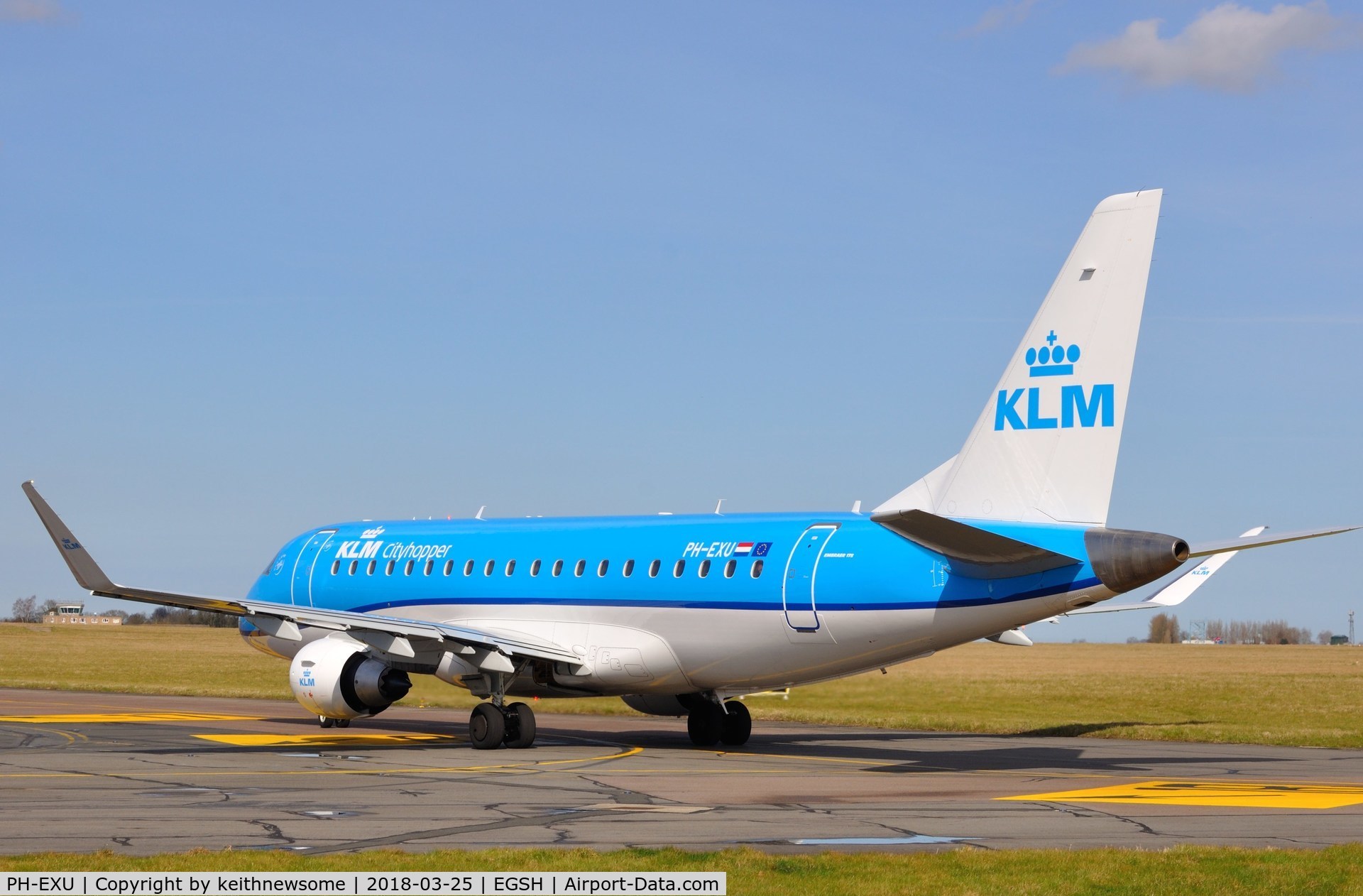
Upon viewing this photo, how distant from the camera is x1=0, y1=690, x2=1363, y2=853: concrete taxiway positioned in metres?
15.1

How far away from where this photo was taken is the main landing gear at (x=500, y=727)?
27.3m

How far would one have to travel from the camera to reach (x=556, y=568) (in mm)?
29219

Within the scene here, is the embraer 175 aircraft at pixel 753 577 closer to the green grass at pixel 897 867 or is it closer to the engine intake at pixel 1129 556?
the engine intake at pixel 1129 556

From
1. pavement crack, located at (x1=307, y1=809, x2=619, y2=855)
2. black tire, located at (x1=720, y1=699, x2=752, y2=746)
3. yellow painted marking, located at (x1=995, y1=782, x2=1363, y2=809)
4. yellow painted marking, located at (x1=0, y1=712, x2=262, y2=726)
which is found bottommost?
pavement crack, located at (x1=307, y1=809, x2=619, y2=855)

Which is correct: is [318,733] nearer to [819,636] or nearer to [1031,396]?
[819,636]

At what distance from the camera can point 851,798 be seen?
62.4ft

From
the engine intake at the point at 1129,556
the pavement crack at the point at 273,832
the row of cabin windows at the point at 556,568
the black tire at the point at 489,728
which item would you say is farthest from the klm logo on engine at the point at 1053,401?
the pavement crack at the point at 273,832

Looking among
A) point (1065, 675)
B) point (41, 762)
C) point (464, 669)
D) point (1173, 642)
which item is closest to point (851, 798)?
point (464, 669)

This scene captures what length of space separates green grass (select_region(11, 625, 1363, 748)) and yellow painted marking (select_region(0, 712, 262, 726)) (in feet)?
15.9

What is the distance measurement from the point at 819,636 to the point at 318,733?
1241 cm

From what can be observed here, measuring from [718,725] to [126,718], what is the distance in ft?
48.3

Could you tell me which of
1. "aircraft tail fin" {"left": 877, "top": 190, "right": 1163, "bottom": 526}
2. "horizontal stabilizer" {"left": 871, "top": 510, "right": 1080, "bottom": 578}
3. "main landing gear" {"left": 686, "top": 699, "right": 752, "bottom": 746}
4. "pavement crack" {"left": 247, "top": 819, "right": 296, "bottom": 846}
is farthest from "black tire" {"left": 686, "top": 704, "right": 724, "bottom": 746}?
"pavement crack" {"left": 247, "top": 819, "right": 296, "bottom": 846}

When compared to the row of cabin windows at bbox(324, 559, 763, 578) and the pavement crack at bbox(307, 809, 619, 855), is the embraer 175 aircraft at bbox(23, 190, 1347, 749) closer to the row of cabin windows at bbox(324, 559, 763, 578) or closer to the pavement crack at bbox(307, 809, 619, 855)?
the row of cabin windows at bbox(324, 559, 763, 578)

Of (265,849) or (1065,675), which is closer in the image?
(265,849)
